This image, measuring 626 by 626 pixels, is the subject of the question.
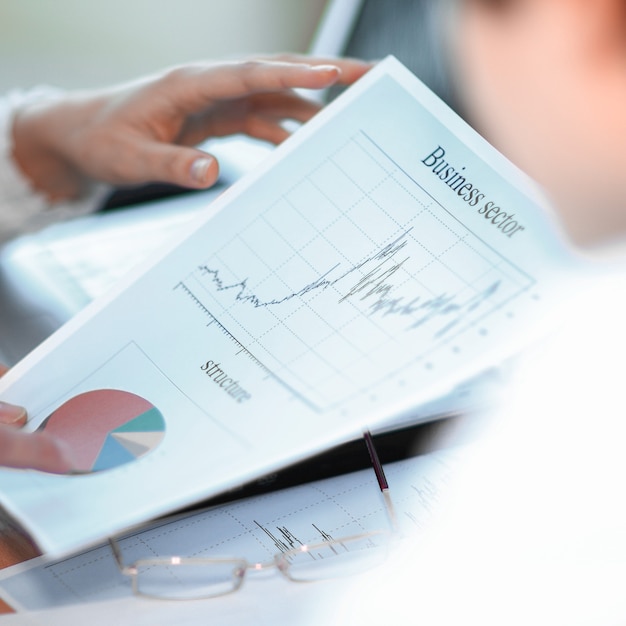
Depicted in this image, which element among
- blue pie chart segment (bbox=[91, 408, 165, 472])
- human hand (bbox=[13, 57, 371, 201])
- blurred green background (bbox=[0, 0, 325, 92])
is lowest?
blue pie chart segment (bbox=[91, 408, 165, 472])

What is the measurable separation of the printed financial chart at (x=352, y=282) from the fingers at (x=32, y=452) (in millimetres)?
111

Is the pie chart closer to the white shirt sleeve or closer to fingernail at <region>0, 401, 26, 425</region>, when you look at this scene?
fingernail at <region>0, 401, 26, 425</region>

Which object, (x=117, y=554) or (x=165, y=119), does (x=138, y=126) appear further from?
(x=117, y=554)

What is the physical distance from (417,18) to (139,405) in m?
0.48

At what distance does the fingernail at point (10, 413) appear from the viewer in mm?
434

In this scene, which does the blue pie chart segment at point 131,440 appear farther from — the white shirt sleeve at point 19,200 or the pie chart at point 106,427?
the white shirt sleeve at point 19,200

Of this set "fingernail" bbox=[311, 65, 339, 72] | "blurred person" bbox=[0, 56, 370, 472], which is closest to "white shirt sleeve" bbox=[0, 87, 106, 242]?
"blurred person" bbox=[0, 56, 370, 472]

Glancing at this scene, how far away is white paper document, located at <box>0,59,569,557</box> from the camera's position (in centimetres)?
39

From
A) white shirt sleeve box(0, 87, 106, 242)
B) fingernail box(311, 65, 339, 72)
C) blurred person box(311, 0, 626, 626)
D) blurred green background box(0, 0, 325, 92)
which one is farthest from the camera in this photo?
blurred green background box(0, 0, 325, 92)

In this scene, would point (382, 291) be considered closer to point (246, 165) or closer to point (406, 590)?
point (406, 590)

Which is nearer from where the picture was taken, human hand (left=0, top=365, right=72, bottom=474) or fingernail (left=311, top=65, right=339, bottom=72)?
human hand (left=0, top=365, right=72, bottom=474)

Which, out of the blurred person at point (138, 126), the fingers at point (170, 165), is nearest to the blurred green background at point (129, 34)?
the blurred person at point (138, 126)

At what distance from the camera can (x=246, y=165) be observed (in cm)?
77

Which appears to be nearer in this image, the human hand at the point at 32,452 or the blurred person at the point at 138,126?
the human hand at the point at 32,452
